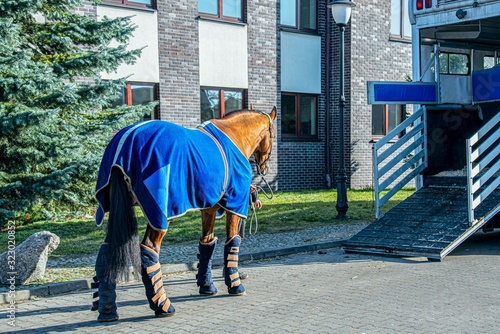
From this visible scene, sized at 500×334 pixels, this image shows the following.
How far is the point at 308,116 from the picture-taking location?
22.1m

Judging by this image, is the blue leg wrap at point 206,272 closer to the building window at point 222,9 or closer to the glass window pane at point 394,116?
the building window at point 222,9

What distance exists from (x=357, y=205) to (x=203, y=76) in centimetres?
566

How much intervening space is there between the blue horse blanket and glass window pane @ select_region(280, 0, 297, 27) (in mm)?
14429

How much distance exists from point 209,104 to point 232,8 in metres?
2.95

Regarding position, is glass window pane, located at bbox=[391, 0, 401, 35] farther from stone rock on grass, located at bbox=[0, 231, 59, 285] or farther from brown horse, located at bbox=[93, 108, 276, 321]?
brown horse, located at bbox=[93, 108, 276, 321]

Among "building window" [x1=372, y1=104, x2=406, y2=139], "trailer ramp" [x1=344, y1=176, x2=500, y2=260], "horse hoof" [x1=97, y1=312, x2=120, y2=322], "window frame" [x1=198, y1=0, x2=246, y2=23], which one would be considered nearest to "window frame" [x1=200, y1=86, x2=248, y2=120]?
"window frame" [x1=198, y1=0, x2=246, y2=23]

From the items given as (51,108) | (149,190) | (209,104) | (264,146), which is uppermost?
(209,104)

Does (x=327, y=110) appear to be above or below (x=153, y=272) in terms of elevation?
above

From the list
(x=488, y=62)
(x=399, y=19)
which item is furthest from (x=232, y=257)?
(x=399, y=19)

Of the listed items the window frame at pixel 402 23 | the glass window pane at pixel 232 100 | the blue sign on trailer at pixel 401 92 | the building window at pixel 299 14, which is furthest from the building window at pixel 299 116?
the blue sign on trailer at pixel 401 92

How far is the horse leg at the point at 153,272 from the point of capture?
6602mm

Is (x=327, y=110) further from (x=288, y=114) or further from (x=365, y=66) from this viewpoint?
(x=365, y=66)

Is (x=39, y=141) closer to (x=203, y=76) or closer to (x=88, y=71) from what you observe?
(x=88, y=71)

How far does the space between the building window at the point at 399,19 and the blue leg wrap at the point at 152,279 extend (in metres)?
18.8
